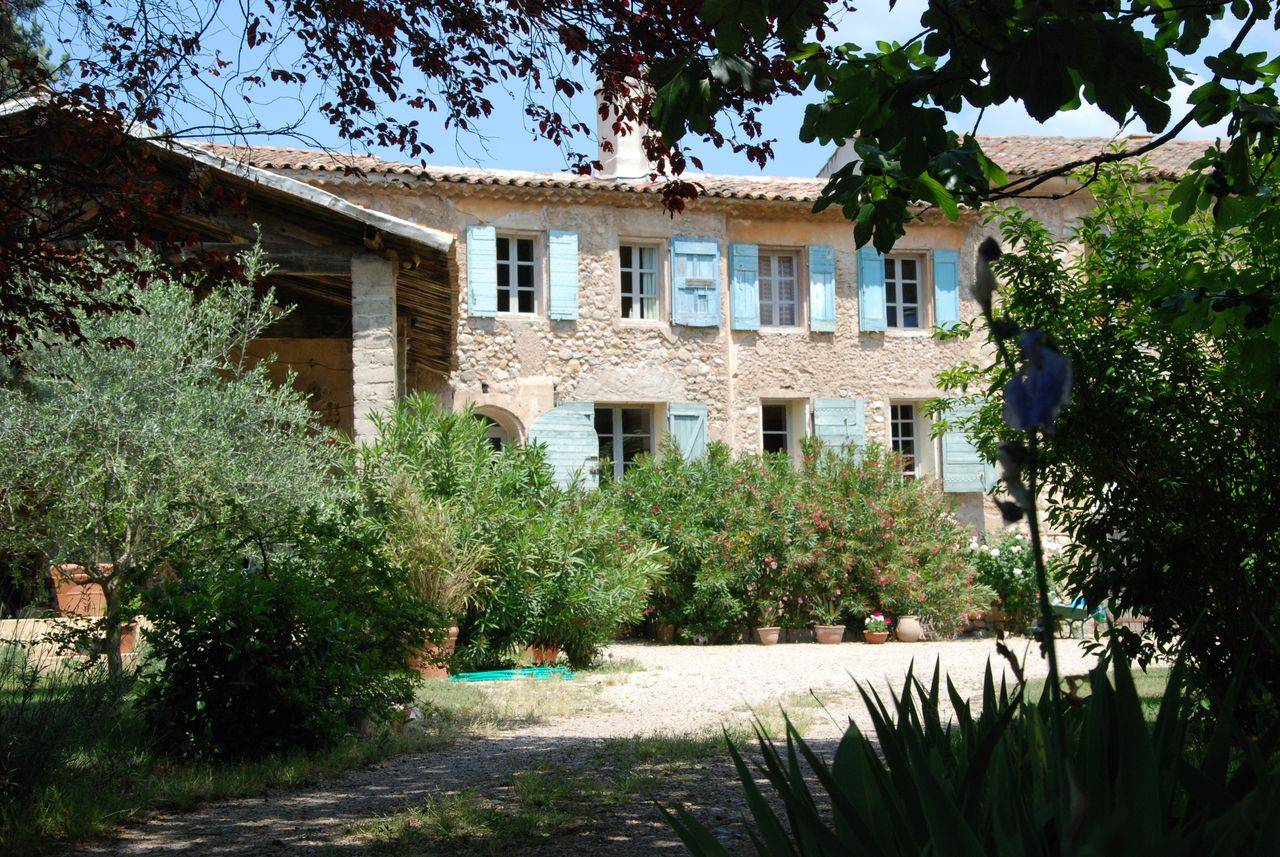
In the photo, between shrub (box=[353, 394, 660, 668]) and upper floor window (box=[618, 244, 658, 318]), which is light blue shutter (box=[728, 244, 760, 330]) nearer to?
upper floor window (box=[618, 244, 658, 318])

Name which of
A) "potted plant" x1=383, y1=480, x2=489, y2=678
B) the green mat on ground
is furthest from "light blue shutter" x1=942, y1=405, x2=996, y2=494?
"potted plant" x1=383, y1=480, x2=489, y2=678

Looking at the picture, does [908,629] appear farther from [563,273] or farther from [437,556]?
[563,273]

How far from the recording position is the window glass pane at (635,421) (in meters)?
16.8

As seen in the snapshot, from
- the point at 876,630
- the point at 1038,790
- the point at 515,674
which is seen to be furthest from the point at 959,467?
the point at 1038,790

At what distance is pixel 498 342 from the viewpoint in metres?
15.7

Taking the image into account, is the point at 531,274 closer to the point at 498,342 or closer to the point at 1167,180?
the point at 498,342

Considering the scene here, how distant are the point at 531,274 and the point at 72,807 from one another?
41.3 ft

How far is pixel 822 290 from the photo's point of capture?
17031 mm

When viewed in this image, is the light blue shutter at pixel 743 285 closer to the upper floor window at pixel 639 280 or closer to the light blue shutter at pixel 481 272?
the upper floor window at pixel 639 280

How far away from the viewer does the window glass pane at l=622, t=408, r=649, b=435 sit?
16766 millimetres

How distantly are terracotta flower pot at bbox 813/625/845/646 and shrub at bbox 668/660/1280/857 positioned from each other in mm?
10474

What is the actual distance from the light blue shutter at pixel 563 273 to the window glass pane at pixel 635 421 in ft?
5.54

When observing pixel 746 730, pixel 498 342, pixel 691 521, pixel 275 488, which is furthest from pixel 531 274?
pixel 746 730

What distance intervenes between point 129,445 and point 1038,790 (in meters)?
7.29
